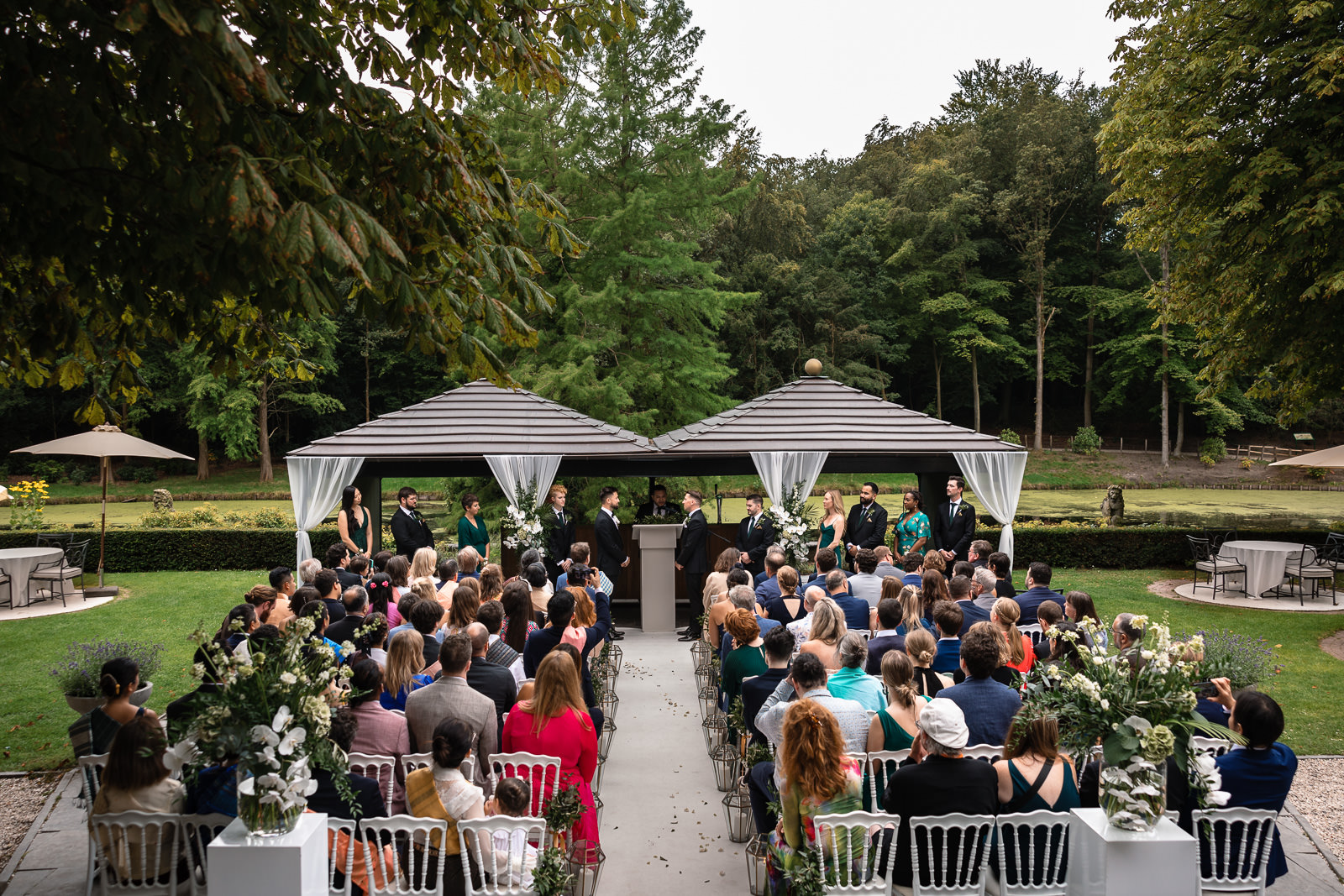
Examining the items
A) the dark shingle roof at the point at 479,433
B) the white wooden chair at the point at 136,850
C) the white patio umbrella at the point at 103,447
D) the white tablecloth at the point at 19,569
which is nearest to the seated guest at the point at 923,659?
the white wooden chair at the point at 136,850

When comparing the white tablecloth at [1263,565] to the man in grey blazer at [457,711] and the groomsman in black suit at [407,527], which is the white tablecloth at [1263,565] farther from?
the man in grey blazer at [457,711]

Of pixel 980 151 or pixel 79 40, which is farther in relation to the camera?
pixel 980 151

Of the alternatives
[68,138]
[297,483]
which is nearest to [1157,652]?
[68,138]

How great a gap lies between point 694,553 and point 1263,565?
31.8 ft

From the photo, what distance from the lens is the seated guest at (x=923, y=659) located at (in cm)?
537

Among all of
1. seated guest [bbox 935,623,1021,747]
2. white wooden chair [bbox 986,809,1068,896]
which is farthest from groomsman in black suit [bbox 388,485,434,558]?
white wooden chair [bbox 986,809,1068,896]

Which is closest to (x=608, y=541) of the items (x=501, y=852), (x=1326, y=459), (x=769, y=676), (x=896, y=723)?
(x=769, y=676)

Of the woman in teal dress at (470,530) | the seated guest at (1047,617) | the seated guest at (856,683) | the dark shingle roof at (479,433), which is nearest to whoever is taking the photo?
the seated guest at (856,683)

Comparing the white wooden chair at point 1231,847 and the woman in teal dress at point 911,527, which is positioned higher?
the woman in teal dress at point 911,527

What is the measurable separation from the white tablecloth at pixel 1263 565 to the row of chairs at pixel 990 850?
38.0 ft

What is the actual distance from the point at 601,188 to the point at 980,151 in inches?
1110

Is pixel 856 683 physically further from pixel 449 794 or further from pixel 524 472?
pixel 524 472

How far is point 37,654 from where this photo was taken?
428 inches

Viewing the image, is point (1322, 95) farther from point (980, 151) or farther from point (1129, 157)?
point (980, 151)
